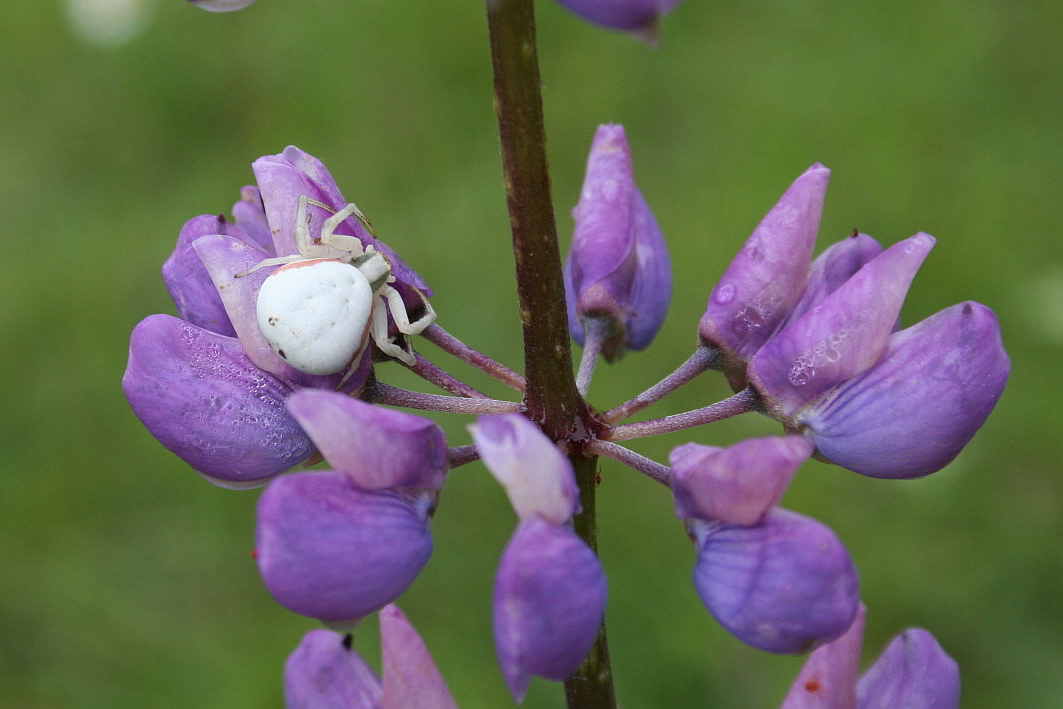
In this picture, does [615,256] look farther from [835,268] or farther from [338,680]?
[338,680]

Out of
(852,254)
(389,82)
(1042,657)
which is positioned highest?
(389,82)

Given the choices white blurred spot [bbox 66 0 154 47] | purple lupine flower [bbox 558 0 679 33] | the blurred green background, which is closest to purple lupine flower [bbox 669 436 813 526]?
purple lupine flower [bbox 558 0 679 33]

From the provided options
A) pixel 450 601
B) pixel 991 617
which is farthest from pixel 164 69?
pixel 991 617

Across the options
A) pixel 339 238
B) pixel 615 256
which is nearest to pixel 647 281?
pixel 615 256

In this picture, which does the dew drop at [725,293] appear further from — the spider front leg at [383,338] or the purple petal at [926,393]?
the spider front leg at [383,338]

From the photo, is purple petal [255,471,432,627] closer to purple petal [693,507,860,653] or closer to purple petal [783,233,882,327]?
purple petal [693,507,860,653]

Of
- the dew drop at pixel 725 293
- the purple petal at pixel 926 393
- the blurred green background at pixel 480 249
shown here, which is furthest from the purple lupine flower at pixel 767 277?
the blurred green background at pixel 480 249

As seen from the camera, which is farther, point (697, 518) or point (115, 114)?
point (115, 114)

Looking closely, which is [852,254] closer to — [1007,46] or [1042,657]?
[1042,657]
